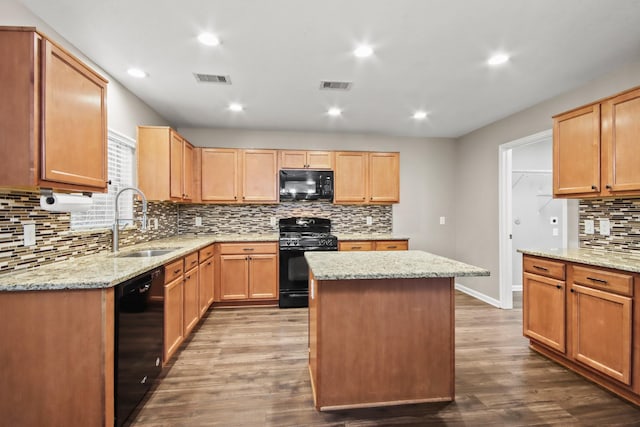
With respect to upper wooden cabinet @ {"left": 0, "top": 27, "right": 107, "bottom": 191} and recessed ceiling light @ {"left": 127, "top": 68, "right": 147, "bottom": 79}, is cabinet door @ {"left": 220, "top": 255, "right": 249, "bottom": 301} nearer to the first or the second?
recessed ceiling light @ {"left": 127, "top": 68, "right": 147, "bottom": 79}

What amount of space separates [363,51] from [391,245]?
2.52 meters

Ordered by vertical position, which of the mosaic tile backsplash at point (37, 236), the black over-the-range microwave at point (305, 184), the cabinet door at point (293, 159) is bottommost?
the mosaic tile backsplash at point (37, 236)

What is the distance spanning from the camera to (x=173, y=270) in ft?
7.87

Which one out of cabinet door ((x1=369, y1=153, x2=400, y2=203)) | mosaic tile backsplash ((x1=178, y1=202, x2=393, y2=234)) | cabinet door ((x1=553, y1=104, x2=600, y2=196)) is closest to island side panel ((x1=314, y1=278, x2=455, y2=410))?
cabinet door ((x1=553, y1=104, x2=600, y2=196))

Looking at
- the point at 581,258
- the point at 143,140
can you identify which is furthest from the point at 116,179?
the point at 581,258

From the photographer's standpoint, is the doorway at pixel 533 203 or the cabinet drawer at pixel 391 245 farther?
the doorway at pixel 533 203

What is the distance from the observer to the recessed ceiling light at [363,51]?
2.21 meters

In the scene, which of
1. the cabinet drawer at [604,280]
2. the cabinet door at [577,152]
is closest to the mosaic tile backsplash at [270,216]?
the cabinet door at [577,152]

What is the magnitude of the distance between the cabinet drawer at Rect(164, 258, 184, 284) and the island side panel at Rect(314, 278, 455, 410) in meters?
1.20

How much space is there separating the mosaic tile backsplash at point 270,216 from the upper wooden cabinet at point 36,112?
9.03ft

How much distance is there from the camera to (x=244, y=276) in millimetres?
3838

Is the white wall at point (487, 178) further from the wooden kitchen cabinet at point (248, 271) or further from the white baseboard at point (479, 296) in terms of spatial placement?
the wooden kitchen cabinet at point (248, 271)

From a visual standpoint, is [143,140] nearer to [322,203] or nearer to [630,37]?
[322,203]

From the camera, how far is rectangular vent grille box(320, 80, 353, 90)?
112 inches
